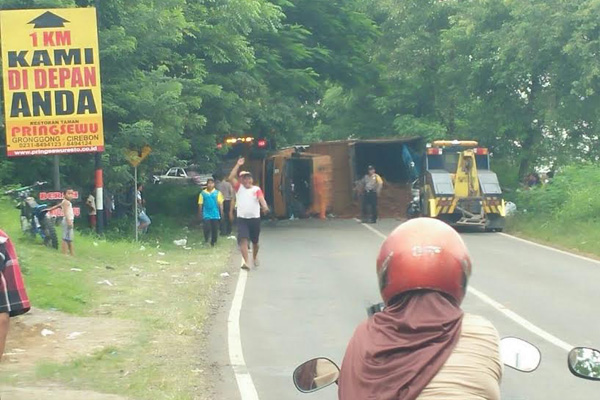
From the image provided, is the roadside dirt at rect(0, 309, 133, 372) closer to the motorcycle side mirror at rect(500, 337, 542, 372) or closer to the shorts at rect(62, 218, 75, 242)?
the shorts at rect(62, 218, 75, 242)

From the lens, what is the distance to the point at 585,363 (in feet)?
11.2

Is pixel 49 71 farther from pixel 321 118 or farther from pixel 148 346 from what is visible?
pixel 321 118

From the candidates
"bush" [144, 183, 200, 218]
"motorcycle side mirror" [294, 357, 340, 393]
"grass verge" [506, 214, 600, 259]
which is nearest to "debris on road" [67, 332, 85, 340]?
"motorcycle side mirror" [294, 357, 340, 393]

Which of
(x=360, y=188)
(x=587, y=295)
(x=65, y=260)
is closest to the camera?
(x=587, y=295)

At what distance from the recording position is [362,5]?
38.7m

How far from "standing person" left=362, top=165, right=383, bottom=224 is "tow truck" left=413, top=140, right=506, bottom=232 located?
1.98 metres

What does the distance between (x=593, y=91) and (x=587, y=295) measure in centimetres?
1551

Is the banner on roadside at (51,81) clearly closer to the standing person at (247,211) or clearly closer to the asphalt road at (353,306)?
the standing person at (247,211)

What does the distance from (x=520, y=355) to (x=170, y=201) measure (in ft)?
109

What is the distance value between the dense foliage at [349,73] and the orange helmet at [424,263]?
61.4ft

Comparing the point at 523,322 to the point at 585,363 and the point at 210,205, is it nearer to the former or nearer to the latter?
the point at 585,363

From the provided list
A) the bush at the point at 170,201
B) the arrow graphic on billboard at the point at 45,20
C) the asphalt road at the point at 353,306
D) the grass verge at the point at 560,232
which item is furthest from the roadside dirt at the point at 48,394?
the bush at the point at 170,201

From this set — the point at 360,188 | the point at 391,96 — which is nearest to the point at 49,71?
the point at 360,188

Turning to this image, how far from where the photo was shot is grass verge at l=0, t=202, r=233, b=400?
9.38 m
